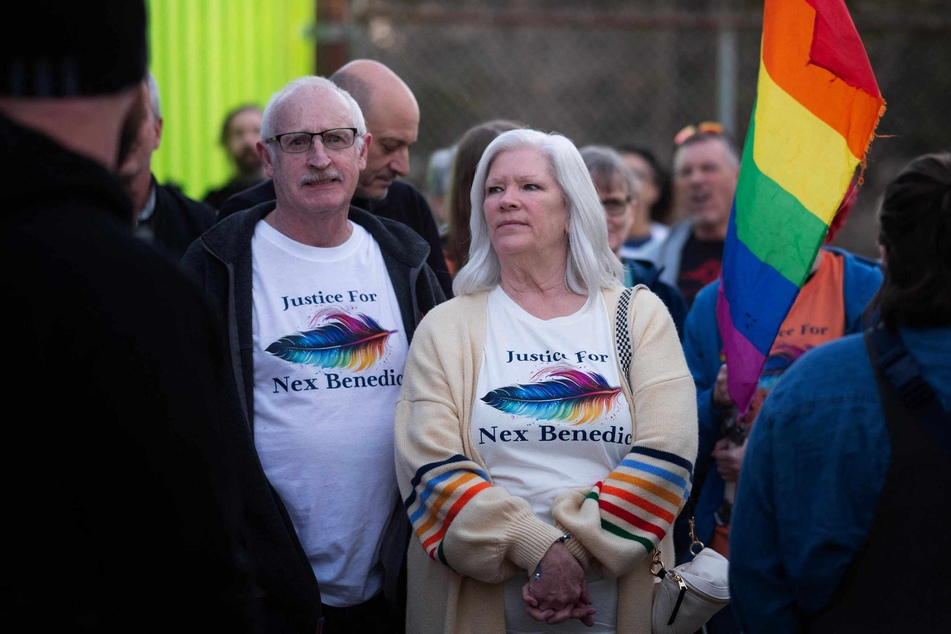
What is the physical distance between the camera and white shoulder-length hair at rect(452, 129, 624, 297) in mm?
3143

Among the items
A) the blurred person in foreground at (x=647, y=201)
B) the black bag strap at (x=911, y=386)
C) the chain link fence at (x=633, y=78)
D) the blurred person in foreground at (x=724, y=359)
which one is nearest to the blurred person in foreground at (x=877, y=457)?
the black bag strap at (x=911, y=386)

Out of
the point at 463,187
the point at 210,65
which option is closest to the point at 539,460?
the point at 463,187

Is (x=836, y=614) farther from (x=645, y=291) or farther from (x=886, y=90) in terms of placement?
(x=886, y=90)

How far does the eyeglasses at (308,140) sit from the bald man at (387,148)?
53 centimetres

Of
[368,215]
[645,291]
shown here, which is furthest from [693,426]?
[368,215]

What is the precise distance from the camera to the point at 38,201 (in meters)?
1.28

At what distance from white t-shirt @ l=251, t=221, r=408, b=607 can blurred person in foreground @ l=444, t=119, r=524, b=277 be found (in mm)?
831

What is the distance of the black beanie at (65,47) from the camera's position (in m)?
1.25

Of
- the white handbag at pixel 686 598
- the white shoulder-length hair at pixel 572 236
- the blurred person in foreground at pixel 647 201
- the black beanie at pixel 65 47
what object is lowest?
the white handbag at pixel 686 598

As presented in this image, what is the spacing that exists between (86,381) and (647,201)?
224 inches

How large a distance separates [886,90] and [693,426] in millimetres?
6571

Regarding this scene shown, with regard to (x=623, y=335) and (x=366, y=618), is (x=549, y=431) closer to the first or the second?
(x=623, y=335)

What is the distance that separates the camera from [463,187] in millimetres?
3887

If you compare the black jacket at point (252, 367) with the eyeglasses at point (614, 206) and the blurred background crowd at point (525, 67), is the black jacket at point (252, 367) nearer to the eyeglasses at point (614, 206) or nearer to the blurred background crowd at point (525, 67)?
the eyeglasses at point (614, 206)
